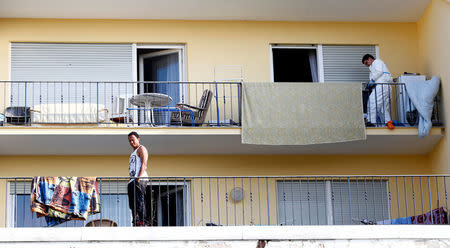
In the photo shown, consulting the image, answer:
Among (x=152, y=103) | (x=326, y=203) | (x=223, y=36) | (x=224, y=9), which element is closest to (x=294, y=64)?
(x=223, y=36)

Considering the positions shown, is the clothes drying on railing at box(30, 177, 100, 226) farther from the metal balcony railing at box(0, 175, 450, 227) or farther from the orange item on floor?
the orange item on floor

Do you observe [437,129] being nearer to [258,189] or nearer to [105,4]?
[258,189]

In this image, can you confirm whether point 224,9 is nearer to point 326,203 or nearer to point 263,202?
point 263,202

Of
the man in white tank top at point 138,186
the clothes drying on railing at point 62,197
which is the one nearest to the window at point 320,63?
the man in white tank top at point 138,186

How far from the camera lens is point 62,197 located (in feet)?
45.9

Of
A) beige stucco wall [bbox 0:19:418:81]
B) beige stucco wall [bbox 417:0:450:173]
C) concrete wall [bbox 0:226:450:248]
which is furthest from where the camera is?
beige stucco wall [bbox 0:19:418:81]

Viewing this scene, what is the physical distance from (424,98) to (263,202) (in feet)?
11.2

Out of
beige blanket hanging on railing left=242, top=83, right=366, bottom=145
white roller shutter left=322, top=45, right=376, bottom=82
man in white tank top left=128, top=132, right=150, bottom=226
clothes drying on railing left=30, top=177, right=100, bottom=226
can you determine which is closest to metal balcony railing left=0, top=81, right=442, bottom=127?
beige blanket hanging on railing left=242, top=83, right=366, bottom=145

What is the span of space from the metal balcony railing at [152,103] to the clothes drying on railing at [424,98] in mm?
214

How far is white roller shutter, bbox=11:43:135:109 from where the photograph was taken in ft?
57.1

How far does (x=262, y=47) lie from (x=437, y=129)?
363 cm

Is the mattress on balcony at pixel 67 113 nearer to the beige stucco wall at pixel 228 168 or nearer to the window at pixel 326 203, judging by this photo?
the beige stucco wall at pixel 228 168

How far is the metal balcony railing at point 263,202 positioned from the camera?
1639cm

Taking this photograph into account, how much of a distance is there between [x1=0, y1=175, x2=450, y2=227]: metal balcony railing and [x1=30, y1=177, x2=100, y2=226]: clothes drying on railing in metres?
1.79
